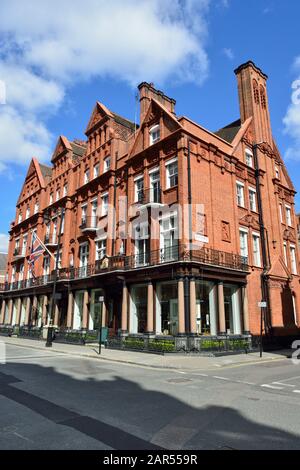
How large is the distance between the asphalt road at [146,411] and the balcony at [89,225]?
18.2 m

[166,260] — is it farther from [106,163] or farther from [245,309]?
[106,163]

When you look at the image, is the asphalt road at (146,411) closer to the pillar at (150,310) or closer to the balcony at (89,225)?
the pillar at (150,310)

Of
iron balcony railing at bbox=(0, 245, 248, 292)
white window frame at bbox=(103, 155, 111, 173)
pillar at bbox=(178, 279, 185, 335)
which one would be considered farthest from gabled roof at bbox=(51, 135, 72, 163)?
pillar at bbox=(178, 279, 185, 335)

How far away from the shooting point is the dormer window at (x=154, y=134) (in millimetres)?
26188

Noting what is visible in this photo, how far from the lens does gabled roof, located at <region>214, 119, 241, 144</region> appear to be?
2923cm

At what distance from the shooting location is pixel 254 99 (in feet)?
100

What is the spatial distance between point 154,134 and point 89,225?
959 centimetres

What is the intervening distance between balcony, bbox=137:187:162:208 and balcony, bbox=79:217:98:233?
603cm

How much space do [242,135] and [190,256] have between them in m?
13.6

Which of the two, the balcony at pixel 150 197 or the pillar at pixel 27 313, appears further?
the pillar at pixel 27 313

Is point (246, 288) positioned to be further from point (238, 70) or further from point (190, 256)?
point (238, 70)

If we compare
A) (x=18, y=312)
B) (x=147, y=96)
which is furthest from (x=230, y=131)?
(x=18, y=312)

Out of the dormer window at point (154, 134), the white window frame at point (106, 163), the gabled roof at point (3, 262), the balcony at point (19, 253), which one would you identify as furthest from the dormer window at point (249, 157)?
the gabled roof at point (3, 262)

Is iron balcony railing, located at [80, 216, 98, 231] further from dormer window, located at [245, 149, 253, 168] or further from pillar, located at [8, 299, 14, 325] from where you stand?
pillar, located at [8, 299, 14, 325]
